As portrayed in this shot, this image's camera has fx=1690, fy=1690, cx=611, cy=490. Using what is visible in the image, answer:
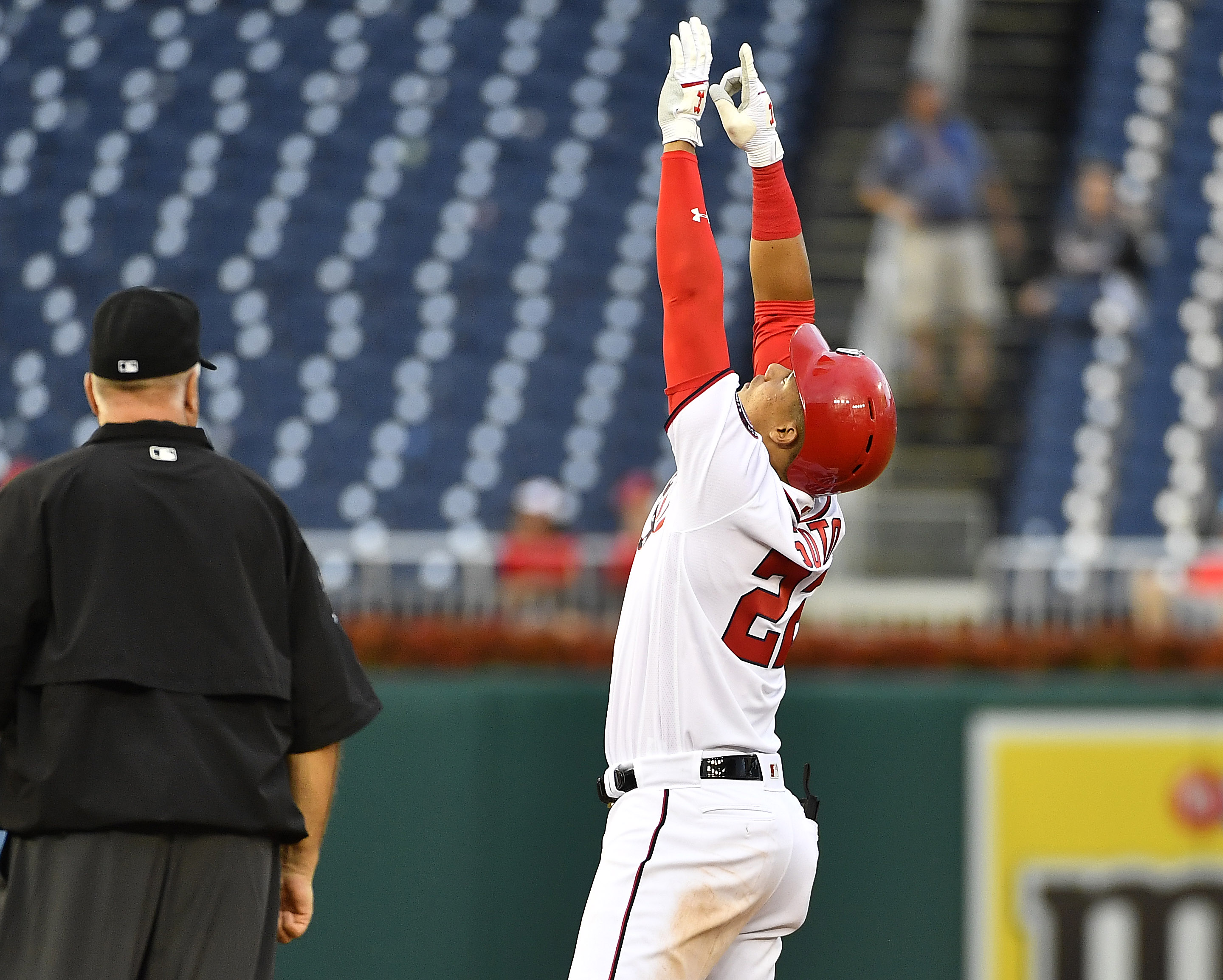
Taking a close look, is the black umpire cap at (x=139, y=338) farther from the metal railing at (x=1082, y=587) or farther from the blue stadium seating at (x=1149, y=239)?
the blue stadium seating at (x=1149, y=239)

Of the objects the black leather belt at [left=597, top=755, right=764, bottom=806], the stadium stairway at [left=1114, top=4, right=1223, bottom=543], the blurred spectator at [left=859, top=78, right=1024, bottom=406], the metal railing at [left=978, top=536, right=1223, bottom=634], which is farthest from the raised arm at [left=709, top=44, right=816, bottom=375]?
the blurred spectator at [left=859, top=78, right=1024, bottom=406]

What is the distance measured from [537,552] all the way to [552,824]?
4.21 m

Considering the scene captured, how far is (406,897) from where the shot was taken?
380cm

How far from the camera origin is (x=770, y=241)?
323 cm

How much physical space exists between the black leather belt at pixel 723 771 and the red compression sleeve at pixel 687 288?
598 mm

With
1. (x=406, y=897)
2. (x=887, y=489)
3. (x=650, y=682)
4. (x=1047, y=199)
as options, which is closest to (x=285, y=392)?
(x=887, y=489)

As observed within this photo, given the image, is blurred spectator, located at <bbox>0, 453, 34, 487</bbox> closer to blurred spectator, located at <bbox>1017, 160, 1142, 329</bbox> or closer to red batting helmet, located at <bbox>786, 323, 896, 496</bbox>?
blurred spectator, located at <bbox>1017, 160, 1142, 329</bbox>

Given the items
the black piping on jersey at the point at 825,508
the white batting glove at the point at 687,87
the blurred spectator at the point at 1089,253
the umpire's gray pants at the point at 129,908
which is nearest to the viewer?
the umpire's gray pants at the point at 129,908

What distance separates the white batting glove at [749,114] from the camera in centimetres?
297

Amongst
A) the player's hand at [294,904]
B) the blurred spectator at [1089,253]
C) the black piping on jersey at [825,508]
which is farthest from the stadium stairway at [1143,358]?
the player's hand at [294,904]

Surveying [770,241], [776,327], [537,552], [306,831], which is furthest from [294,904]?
[537,552]

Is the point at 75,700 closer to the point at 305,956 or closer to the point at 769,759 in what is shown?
the point at 769,759

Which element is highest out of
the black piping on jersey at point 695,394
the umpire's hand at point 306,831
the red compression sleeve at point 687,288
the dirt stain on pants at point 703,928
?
the red compression sleeve at point 687,288

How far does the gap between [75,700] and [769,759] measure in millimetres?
1159
